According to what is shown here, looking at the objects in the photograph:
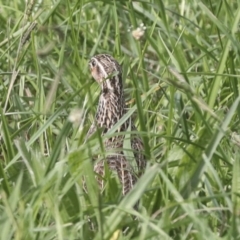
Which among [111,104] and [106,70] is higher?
[106,70]

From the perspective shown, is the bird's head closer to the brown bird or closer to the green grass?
the brown bird

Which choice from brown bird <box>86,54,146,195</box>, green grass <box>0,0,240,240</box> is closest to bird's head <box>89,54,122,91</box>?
brown bird <box>86,54,146,195</box>

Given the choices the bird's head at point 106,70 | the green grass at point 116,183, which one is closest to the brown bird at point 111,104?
the bird's head at point 106,70

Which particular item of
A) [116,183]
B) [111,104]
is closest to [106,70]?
[111,104]

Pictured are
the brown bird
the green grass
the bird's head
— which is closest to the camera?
the green grass

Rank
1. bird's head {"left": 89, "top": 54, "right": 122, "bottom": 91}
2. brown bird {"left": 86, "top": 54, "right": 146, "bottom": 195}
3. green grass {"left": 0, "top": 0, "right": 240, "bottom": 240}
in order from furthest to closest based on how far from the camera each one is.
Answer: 1. bird's head {"left": 89, "top": 54, "right": 122, "bottom": 91}
2. brown bird {"left": 86, "top": 54, "right": 146, "bottom": 195}
3. green grass {"left": 0, "top": 0, "right": 240, "bottom": 240}

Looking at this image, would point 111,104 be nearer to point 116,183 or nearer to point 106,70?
point 106,70

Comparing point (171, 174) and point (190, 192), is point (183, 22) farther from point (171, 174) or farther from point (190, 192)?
point (190, 192)

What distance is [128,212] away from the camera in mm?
3367

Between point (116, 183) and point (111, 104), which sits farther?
point (111, 104)

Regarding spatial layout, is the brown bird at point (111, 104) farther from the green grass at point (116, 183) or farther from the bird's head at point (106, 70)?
the green grass at point (116, 183)

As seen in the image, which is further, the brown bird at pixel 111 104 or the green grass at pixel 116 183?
the brown bird at pixel 111 104

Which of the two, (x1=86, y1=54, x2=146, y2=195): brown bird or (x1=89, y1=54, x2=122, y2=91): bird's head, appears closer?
(x1=86, y1=54, x2=146, y2=195): brown bird

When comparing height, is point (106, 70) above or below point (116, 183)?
above
